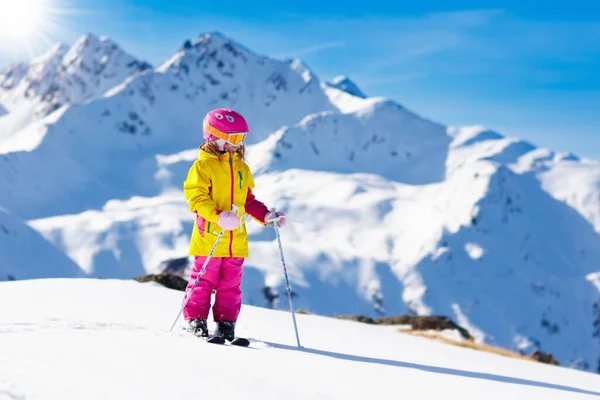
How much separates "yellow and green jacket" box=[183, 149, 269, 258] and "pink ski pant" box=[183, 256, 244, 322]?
0.15 meters

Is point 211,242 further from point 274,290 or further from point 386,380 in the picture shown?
point 274,290

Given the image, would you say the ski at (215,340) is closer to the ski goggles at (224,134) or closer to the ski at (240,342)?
the ski at (240,342)

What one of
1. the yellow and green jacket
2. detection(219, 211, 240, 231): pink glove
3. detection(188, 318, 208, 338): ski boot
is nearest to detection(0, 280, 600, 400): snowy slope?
detection(188, 318, 208, 338): ski boot

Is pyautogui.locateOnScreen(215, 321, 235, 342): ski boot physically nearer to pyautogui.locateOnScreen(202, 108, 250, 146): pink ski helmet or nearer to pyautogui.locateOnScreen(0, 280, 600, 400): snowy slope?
pyautogui.locateOnScreen(0, 280, 600, 400): snowy slope

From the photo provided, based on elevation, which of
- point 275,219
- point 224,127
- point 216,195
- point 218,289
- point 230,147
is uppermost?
point 224,127

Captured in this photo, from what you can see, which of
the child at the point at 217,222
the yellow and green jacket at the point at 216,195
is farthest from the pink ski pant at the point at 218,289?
the yellow and green jacket at the point at 216,195

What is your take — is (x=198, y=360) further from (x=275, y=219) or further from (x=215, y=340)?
(x=275, y=219)

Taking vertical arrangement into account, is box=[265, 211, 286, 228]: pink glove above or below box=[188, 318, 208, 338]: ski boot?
above

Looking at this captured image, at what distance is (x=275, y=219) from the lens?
22.1ft

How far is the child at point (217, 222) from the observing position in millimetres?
6531

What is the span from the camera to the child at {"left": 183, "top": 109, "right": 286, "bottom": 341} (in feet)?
21.4

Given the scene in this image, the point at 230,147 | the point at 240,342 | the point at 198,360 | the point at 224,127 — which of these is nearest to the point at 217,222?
the point at 230,147

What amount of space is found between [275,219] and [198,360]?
2.30m

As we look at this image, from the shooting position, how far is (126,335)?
5.48 metres
